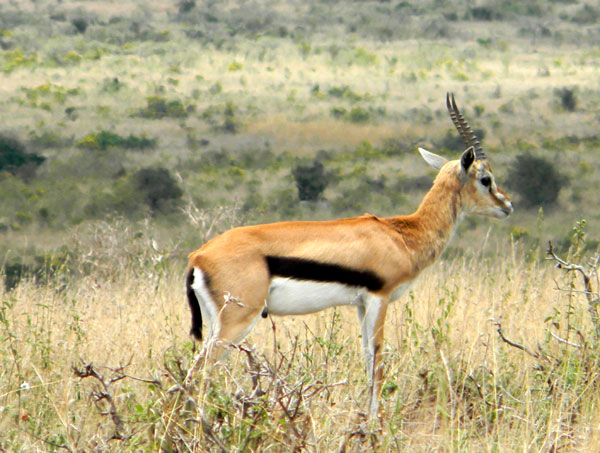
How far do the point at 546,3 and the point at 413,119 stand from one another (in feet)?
95.4

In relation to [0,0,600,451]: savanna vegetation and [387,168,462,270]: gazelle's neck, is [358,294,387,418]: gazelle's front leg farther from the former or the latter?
[387,168,462,270]: gazelle's neck

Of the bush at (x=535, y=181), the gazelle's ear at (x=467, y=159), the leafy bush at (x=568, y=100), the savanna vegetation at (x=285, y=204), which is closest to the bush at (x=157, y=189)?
the savanna vegetation at (x=285, y=204)

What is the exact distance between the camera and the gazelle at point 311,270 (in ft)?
16.3

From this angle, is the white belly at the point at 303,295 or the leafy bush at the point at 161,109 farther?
the leafy bush at the point at 161,109

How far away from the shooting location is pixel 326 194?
22609 mm

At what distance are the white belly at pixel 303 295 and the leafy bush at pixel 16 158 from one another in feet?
64.0

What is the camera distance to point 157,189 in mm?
21469

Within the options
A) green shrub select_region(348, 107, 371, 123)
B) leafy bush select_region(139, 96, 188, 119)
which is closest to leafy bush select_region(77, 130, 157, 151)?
leafy bush select_region(139, 96, 188, 119)

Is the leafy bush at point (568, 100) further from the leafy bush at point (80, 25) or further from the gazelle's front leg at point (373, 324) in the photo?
the gazelle's front leg at point (373, 324)

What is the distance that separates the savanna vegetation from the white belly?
17cm

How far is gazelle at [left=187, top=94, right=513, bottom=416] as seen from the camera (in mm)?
4961

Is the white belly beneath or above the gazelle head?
beneath

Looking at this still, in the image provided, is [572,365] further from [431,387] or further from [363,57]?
[363,57]

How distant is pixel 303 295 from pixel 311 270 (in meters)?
0.15
